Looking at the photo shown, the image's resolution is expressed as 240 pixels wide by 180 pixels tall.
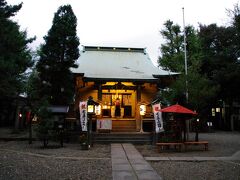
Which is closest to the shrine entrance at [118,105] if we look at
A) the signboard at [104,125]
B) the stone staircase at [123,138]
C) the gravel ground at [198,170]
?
the signboard at [104,125]

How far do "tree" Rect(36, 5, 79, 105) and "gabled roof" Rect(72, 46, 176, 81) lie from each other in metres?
1.26

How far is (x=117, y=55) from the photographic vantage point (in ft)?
95.4

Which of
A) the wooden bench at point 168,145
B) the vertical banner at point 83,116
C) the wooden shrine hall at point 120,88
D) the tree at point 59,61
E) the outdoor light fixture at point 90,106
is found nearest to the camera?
the wooden bench at point 168,145

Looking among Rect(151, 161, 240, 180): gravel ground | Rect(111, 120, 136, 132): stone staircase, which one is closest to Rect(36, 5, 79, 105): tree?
Rect(111, 120, 136, 132): stone staircase

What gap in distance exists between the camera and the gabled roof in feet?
76.1

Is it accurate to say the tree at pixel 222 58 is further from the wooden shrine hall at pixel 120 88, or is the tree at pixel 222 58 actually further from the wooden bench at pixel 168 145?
the wooden bench at pixel 168 145

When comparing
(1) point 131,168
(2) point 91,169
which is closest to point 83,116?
(2) point 91,169

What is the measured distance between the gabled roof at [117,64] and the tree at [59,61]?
4.14ft

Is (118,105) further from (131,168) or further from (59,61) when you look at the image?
(131,168)

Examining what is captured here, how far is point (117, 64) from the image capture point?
88.6ft

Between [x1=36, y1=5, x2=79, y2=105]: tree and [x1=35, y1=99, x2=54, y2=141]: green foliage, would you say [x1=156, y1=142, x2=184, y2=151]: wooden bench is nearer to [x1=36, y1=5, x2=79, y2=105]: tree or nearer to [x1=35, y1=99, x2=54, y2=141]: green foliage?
[x1=35, y1=99, x2=54, y2=141]: green foliage

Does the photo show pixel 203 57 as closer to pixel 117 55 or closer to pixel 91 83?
pixel 117 55

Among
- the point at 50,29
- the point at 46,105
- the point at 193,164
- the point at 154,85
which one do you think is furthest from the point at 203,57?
the point at 193,164

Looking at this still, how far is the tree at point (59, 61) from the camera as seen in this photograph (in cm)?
2180
